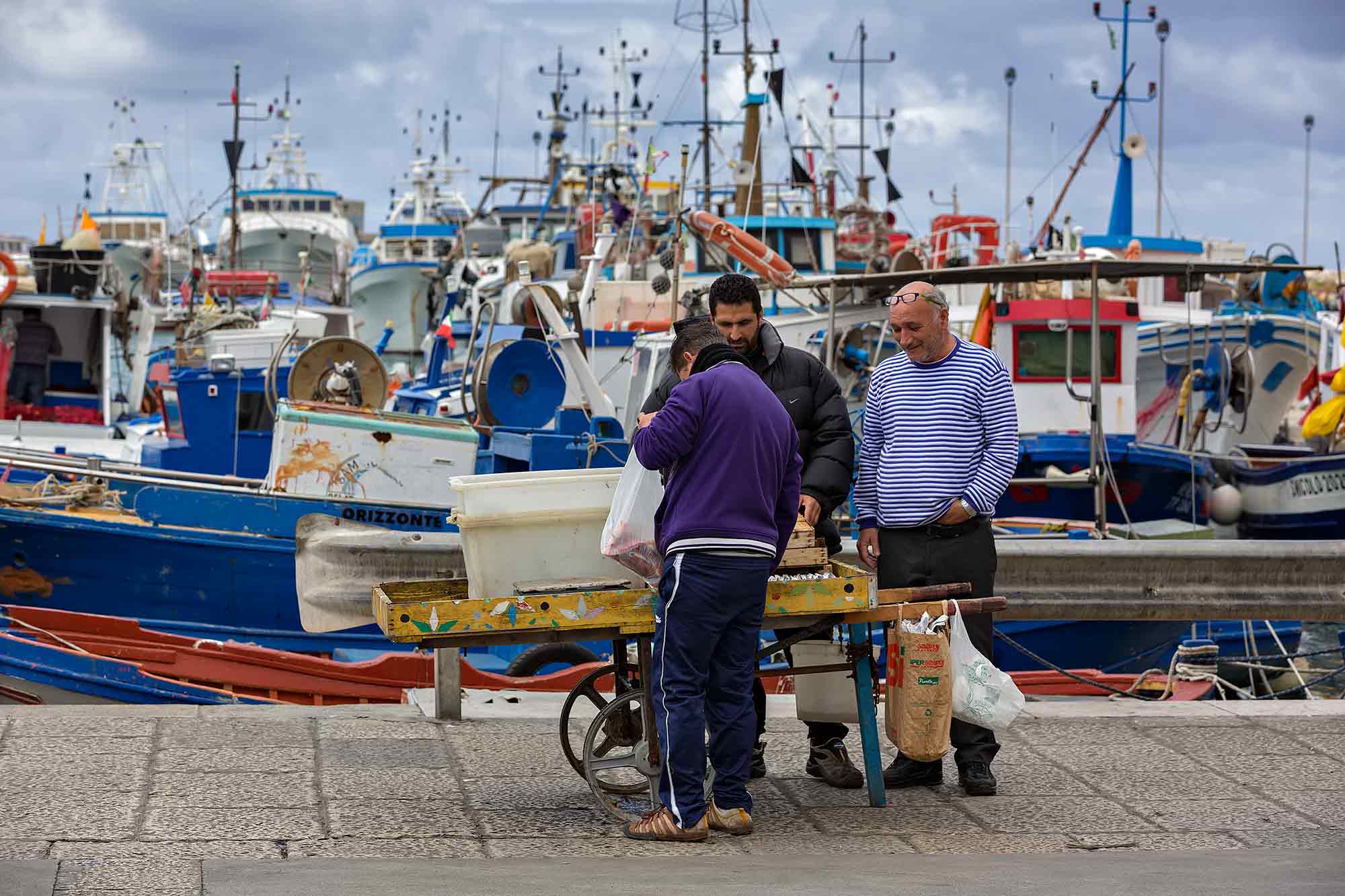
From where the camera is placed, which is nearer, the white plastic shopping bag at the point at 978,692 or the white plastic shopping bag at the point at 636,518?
the white plastic shopping bag at the point at 636,518

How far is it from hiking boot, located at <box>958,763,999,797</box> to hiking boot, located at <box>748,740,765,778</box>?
2.41 feet

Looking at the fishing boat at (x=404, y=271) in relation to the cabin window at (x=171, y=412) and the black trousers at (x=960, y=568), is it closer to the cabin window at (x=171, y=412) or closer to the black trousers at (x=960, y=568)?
the cabin window at (x=171, y=412)

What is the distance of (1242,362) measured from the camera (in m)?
16.8

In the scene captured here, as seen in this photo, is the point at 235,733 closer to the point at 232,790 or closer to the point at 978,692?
the point at 232,790

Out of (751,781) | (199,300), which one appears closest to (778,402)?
(751,781)

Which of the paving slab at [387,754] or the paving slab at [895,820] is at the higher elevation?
the paving slab at [387,754]

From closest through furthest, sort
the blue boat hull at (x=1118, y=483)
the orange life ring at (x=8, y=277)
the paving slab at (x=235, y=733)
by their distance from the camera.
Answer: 1. the paving slab at (x=235, y=733)
2. the blue boat hull at (x=1118, y=483)
3. the orange life ring at (x=8, y=277)

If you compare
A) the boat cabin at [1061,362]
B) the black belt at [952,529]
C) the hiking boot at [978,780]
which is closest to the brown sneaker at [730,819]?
the hiking boot at [978,780]

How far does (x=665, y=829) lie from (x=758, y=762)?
37.6 inches

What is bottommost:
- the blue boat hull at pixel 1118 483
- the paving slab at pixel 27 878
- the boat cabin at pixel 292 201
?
the paving slab at pixel 27 878

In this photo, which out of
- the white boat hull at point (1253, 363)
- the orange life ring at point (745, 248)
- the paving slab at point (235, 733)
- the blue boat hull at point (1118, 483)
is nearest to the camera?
the paving slab at point (235, 733)

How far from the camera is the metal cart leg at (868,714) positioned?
18.9ft

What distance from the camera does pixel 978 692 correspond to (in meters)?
5.75

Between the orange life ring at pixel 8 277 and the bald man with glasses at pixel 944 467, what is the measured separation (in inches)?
644
